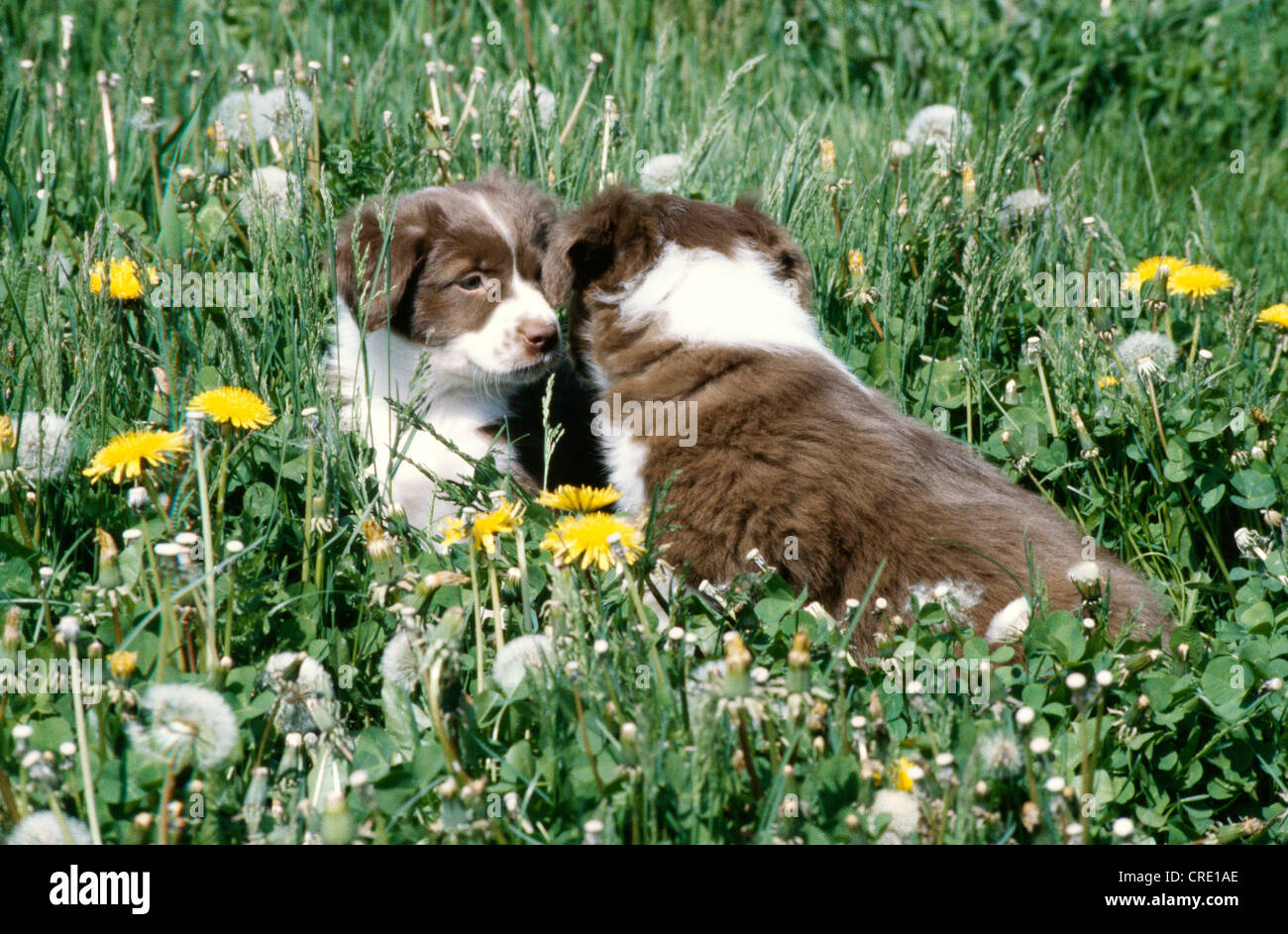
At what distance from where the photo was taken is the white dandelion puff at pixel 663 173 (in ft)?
14.4

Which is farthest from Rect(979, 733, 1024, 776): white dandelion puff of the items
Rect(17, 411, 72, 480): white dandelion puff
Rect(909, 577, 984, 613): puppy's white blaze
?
Rect(17, 411, 72, 480): white dandelion puff

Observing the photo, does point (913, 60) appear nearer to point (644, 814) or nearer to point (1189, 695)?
point (1189, 695)

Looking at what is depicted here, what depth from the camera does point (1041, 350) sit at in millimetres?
3754

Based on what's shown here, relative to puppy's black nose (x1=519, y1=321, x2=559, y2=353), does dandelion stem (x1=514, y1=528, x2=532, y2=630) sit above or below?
below

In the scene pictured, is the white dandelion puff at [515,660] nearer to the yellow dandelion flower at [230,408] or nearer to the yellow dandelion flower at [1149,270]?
the yellow dandelion flower at [230,408]

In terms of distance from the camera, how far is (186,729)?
2035 mm

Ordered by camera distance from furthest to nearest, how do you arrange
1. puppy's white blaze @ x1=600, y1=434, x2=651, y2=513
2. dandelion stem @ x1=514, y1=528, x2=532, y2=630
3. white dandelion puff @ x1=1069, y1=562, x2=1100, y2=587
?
1. puppy's white blaze @ x1=600, y1=434, x2=651, y2=513
2. white dandelion puff @ x1=1069, y1=562, x2=1100, y2=587
3. dandelion stem @ x1=514, y1=528, x2=532, y2=630

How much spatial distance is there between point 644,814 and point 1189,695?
3.77ft

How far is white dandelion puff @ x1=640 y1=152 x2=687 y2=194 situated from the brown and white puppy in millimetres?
971

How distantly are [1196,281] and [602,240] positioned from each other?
175 centimetres

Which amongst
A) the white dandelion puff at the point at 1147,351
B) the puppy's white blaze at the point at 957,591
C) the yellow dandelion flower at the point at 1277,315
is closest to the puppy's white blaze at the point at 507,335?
the puppy's white blaze at the point at 957,591

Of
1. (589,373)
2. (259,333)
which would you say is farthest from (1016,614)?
Result: (259,333)

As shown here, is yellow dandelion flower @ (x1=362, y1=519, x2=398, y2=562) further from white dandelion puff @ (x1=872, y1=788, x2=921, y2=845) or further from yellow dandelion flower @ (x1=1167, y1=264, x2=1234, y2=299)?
yellow dandelion flower @ (x1=1167, y1=264, x2=1234, y2=299)

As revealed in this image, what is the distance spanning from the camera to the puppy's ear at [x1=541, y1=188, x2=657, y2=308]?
326 cm
